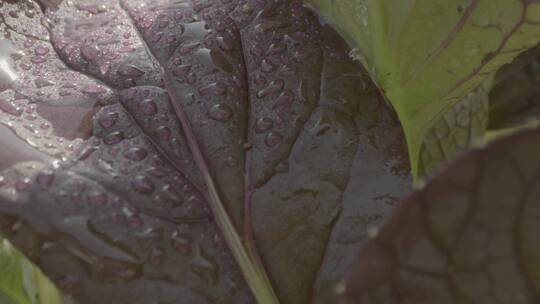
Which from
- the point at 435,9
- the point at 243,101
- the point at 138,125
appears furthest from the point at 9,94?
the point at 435,9

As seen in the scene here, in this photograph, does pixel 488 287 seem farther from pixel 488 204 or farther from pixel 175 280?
pixel 175 280

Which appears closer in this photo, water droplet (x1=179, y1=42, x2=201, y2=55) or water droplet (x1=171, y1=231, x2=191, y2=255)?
water droplet (x1=171, y1=231, x2=191, y2=255)

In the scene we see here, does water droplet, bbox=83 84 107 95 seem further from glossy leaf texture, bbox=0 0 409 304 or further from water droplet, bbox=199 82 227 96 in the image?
water droplet, bbox=199 82 227 96

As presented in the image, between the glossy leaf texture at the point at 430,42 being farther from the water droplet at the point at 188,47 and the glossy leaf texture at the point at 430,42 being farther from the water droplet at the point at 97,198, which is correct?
the water droplet at the point at 97,198

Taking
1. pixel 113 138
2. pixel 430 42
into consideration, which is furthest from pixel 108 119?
pixel 430 42

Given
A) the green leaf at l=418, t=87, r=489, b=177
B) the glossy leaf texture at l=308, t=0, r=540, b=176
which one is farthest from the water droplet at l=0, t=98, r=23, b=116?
the green leaf at l=418, t=87, r=489, b=177

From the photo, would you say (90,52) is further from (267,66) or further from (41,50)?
(267,66)
